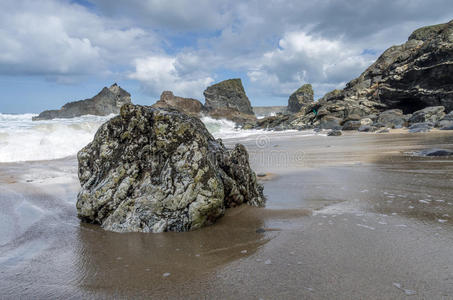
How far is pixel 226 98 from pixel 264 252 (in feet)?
274

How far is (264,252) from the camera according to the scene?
7.34ft

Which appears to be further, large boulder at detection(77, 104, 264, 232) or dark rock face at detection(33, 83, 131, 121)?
dark rock face at detection(33, 83, 131, 121)

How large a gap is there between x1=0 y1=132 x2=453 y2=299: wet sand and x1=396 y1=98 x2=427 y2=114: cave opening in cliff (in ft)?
87.3

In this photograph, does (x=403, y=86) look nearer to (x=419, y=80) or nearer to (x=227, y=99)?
(x=419, y=80)

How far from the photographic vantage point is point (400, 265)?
6.09 feet

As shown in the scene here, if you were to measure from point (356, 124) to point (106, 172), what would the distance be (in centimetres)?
2049

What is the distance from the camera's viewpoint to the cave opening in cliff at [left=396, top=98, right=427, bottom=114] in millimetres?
26016

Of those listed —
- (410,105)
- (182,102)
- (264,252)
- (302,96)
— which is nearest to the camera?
(264,252)

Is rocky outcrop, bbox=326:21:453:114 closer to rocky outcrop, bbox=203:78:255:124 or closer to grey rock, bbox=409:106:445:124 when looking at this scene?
grey rock, bbox=409:106:445:124

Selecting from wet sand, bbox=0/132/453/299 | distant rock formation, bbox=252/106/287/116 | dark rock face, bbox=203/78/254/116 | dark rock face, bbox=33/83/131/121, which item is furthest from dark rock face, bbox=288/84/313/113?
wet sand, bbox=0/132/453/299

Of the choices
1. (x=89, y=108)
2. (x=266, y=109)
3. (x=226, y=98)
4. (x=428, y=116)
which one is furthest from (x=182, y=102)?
(x=266, y=109)

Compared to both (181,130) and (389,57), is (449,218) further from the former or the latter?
(389,57)

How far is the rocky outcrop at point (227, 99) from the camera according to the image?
82.6 m

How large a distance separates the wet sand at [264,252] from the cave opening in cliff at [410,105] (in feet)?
87.3
